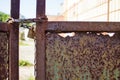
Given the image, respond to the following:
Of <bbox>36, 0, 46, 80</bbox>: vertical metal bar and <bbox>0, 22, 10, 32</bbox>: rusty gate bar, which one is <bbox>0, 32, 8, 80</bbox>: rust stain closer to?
<bbox>0, 22, 10, 32</bbox>: rusty gate bar

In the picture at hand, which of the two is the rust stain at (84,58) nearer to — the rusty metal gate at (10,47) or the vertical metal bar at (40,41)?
the vertical metal bar at (40,41)

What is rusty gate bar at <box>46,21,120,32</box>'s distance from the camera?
1435 mm

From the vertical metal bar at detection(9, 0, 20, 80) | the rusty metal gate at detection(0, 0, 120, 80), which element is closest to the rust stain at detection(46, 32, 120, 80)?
the rusty metal gate at detection(0, 0, 120, 80)

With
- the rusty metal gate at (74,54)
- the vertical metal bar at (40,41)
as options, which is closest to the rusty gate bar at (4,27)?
the rusty metal gate at (74,54)

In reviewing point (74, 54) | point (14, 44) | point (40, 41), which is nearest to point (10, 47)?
point (14, 44)

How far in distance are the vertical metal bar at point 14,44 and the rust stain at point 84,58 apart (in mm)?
165

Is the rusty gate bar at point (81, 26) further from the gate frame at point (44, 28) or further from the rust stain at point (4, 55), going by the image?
the rust stain at point (4, 55)

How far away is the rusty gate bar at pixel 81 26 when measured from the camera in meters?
1.43

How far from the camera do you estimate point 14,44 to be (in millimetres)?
1474

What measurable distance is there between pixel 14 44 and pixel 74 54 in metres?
0.28

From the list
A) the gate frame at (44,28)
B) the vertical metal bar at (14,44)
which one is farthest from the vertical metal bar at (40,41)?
the vertical metal bar at (14,44)

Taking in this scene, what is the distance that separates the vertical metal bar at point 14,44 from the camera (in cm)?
147

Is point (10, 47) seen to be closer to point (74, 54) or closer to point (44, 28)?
point (44, 28)

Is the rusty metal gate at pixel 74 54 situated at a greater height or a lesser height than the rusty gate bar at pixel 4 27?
lesser
